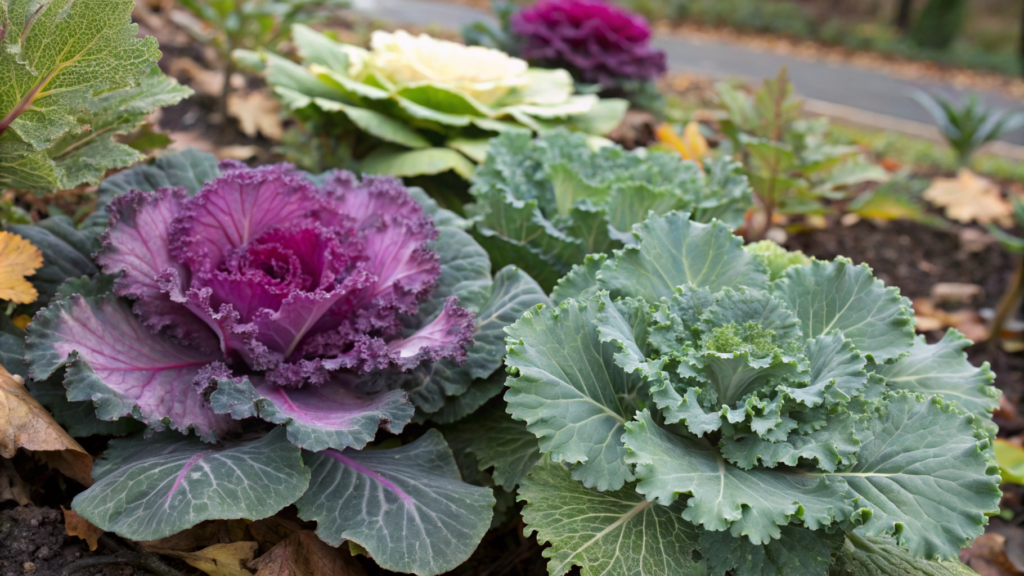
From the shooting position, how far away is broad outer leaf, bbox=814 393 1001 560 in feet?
3.88

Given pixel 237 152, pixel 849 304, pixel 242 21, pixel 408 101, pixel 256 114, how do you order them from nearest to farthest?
pixel 849 304
pixel 408 101
pixel 237 152
pixel 242 21
pixel 256 114

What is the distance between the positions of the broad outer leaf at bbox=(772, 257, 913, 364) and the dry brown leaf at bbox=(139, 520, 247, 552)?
4.14ft

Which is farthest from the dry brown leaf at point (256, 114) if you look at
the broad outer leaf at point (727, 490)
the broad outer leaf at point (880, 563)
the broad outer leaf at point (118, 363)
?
the broad outer leaf at point (880, 563)

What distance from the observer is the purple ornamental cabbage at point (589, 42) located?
141 inches

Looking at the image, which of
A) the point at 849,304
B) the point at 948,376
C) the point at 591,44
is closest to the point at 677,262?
the point at 849,304

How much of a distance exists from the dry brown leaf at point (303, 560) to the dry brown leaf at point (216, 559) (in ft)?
0.09

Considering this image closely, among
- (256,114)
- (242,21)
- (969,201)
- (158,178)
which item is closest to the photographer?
(158,178)

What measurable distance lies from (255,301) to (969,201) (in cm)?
394

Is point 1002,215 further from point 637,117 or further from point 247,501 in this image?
point 247,501

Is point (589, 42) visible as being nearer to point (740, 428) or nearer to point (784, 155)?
point (784, 155)

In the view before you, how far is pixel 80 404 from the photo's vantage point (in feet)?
4.72

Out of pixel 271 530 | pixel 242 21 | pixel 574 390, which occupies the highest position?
pixel 242 21

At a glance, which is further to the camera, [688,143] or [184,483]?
[688,143]

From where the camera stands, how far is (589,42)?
3594mm
